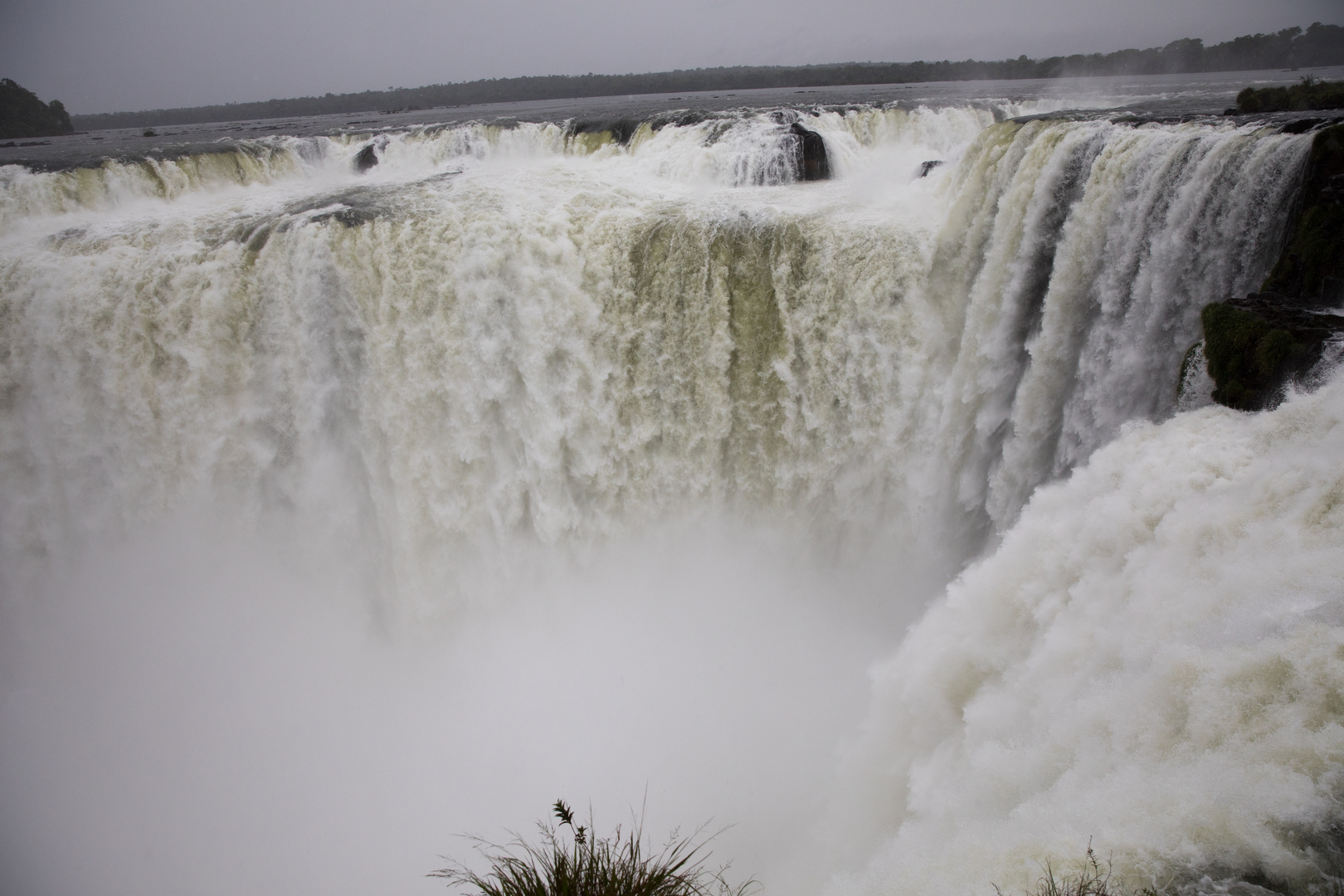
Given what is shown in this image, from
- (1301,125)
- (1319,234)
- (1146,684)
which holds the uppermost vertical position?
(1301,125)

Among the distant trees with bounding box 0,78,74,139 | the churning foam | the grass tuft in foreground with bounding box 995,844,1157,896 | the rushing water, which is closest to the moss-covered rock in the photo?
the churning foam

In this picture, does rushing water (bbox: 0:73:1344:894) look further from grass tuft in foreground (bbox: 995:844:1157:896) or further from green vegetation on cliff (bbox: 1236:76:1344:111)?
grass tuft in foreground (bbox: 995:844:1157:896)

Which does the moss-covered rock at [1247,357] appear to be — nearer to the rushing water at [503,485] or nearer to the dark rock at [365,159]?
the rushing water at [503,485]

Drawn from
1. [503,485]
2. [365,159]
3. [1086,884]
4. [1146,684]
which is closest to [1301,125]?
[1146,684]

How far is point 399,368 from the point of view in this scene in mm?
9508

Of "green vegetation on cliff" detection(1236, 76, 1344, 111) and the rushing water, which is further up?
"green vegetation on cliff" detection(1236, 76, 1344, 111)

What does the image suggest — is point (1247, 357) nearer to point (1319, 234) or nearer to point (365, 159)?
point (1319, 234)

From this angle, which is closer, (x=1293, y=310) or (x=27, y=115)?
(x=1293, y=310)

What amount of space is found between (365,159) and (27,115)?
26223mm

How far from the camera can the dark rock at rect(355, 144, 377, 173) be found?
1638 centimetres

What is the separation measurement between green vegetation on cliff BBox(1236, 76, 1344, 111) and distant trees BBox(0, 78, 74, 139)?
129ft

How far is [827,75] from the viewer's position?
45219 mm

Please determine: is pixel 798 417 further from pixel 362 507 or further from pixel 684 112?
pixel 684 112

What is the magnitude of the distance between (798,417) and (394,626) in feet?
20.7
